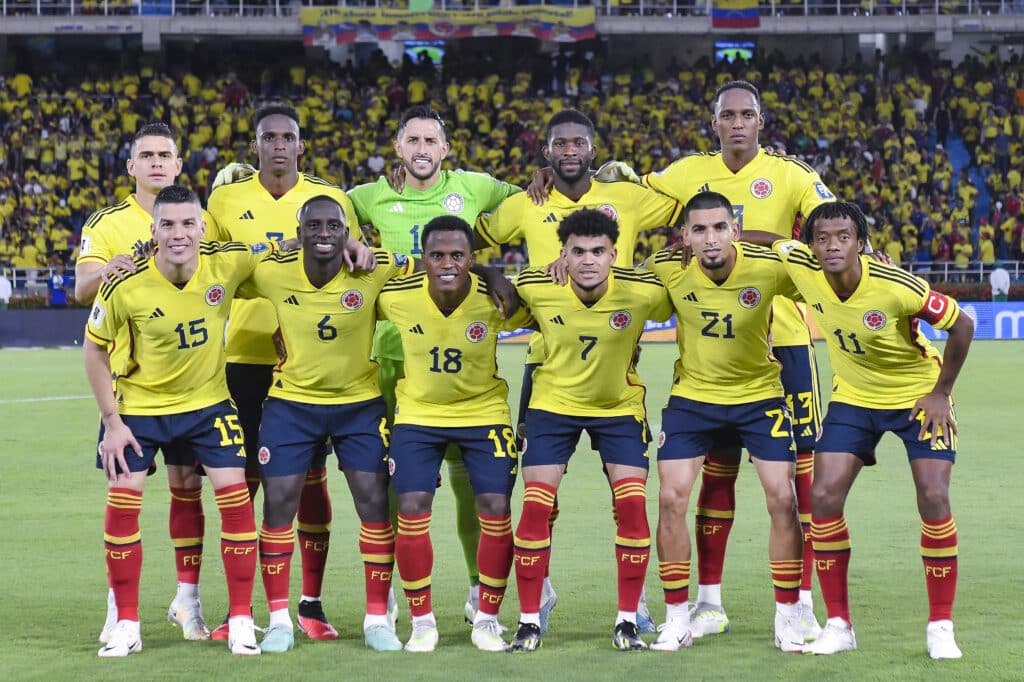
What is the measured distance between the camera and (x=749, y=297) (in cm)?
684

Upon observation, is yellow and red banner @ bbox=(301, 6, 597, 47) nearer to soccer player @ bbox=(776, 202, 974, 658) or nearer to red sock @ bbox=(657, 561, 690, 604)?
soccer player @ bbox=(776, 202, 974, 658)

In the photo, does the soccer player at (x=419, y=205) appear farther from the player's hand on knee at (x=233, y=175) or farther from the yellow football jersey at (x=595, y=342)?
the yellow football jersey at (x=595, y=342)

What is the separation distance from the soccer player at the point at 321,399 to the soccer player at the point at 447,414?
0.43ft

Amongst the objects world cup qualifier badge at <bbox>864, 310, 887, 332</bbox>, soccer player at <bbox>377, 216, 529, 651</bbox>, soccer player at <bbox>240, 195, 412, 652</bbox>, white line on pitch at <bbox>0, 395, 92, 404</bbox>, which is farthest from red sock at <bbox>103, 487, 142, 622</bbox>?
white line on pitch at <bbox>0, 395, 92, 404</bbox>

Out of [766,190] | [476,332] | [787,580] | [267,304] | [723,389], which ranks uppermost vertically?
[766,190]

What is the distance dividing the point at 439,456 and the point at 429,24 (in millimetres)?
29782

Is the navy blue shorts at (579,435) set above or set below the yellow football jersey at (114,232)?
below

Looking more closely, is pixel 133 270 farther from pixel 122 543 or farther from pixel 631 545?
pixel 631 545

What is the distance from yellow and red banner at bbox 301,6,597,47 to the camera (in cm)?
3534

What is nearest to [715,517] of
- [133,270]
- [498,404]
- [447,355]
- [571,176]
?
[498,404]

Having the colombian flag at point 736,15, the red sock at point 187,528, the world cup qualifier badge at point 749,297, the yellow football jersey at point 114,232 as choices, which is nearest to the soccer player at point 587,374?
the world cup qualifier badge at point 749,297

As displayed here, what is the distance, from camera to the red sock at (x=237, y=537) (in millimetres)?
6676

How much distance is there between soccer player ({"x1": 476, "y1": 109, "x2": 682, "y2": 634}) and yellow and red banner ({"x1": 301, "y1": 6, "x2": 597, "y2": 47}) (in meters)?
28.5

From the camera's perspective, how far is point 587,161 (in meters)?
7.47
